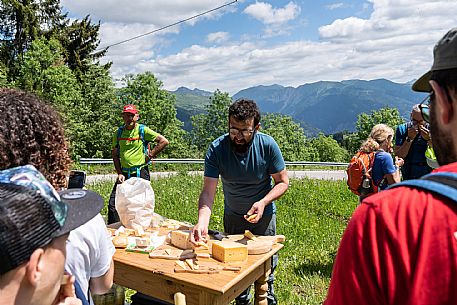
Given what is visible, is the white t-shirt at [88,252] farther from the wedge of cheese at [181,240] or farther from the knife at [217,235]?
the knife at [217,235]

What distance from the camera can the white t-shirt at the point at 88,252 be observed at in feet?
5.89

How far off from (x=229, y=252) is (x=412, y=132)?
282cm

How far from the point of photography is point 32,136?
1.62 m

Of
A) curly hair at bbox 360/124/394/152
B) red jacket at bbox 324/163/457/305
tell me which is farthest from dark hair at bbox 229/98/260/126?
red jacket at bbox 324/163/457/305

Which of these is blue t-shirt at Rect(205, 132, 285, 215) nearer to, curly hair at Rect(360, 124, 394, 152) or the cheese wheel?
the cheese wheel

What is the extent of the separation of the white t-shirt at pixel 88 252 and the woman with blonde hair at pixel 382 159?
3661 millimetres

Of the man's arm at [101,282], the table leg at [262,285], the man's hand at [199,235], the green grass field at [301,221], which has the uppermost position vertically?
the man's arm at [101,282]

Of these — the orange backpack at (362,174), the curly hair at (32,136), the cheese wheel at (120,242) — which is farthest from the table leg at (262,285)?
the orange backpack at (362,174)

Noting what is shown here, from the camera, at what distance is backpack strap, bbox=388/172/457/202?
0.86 meters

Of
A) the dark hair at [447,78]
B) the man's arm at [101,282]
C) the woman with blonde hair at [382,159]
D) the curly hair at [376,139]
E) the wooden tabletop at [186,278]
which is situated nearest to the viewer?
the dark hair at [447,78]

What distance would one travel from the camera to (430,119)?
3.41 feet

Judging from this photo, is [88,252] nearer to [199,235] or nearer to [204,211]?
[199,235]

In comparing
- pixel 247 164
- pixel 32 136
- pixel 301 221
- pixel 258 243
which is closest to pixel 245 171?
pixel 247 164

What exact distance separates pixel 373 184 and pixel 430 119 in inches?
159
